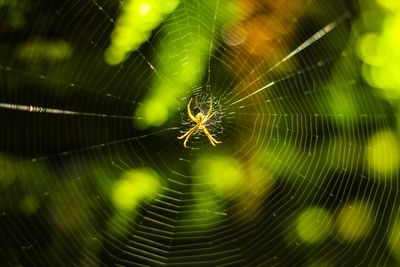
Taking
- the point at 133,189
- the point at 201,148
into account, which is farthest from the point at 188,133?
the point at 133,189

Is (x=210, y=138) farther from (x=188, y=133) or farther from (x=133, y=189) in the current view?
(x=133, y=189)

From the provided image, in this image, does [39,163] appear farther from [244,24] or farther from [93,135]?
[244,24]

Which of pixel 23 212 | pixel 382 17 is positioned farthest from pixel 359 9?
pixel 23 212

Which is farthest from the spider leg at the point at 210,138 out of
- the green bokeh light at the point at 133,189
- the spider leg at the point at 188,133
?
the green bokeh light at the point at 133,189

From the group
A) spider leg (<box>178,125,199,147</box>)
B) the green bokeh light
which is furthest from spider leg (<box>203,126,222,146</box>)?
the green bokeh light

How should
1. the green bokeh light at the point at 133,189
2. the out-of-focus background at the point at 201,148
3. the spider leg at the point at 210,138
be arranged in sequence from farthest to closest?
the spider leg at the point at 210,138 < the green bokeh light at the point at 133,189 < the out-of-focus background at the point at 201,148

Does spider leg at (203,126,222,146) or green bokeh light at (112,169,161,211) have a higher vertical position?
spider leg at (203,126,222,146)

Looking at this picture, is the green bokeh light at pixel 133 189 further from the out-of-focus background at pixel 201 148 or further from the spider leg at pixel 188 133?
the spider leg at pixel 188 133

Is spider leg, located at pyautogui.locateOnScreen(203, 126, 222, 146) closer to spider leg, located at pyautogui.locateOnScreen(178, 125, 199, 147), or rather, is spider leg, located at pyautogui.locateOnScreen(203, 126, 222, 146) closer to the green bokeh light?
spider leg, located at pyautogui.locateOnScreen(178, 125, 199, 147)
